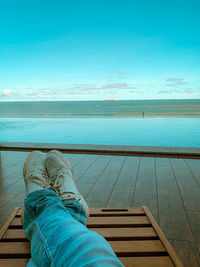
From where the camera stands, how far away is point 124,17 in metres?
8.55

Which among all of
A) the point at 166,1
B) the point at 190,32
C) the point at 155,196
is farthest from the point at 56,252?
the point at 190,32

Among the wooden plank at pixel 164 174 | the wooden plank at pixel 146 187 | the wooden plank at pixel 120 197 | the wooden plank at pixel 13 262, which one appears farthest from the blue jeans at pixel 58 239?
the wooden plank at pixel 164 174

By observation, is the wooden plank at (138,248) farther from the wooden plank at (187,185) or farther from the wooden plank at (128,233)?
the wooden plank at (187,185)

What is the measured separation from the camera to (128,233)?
3.21 ft

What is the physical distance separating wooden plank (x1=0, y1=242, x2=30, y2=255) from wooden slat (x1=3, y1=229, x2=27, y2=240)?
0.14 ft

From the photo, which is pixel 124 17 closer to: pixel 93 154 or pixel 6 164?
pixel 93 154

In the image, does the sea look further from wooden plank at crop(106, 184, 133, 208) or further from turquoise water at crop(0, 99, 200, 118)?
turquoise water at crop(0, 99, 200, 118)

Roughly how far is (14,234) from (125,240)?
0.56 m

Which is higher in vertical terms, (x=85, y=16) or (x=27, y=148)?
(x=85, y=16)

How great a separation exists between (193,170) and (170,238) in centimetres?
169

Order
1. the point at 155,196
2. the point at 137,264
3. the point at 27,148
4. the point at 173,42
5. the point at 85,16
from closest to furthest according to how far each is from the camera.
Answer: the point at 137,264
the point at 155,196
the point at 27,148
the point at 85,16
the point at 173,42

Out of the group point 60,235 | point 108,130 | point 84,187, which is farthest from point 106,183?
point 108,130

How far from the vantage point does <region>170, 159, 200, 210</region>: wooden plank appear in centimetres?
188

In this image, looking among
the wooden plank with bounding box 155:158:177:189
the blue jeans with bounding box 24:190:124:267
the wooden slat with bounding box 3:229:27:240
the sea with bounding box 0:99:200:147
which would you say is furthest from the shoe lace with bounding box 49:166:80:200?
the sea with bounding box 0:99:200:147
